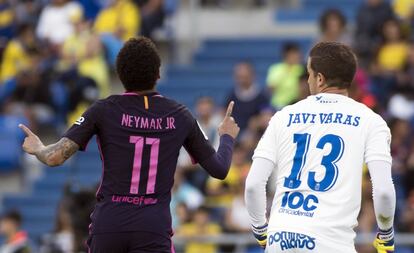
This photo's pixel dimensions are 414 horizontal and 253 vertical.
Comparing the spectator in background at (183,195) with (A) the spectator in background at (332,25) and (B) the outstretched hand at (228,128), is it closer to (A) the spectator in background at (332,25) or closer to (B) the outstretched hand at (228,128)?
(A) the spectator in background at (332,25)

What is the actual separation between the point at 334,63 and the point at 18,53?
42.5 feet

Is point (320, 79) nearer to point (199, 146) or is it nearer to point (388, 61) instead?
point (199, 146)

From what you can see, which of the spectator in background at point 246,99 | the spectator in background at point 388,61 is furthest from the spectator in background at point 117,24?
the spectator in background at point 388,61

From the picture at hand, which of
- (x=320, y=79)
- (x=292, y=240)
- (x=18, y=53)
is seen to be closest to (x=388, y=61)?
(x=18, y=53)

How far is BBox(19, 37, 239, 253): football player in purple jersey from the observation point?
8062 millimetres

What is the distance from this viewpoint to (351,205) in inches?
305

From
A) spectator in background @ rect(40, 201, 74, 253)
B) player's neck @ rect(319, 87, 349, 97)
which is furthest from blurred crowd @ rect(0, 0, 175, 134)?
player's neck @ rect(319, 87, 349, 97)

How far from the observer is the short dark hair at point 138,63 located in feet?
27.0

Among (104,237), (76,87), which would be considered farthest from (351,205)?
(76,87)

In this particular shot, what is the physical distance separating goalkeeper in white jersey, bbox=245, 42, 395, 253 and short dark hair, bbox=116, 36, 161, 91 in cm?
86

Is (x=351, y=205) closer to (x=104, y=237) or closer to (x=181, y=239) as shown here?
(x=104, y=237)

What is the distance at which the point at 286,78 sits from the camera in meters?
17.3

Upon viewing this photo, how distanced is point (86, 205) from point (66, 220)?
6.98 feet

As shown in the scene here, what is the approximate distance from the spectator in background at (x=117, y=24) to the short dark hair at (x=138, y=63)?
1104 cm
